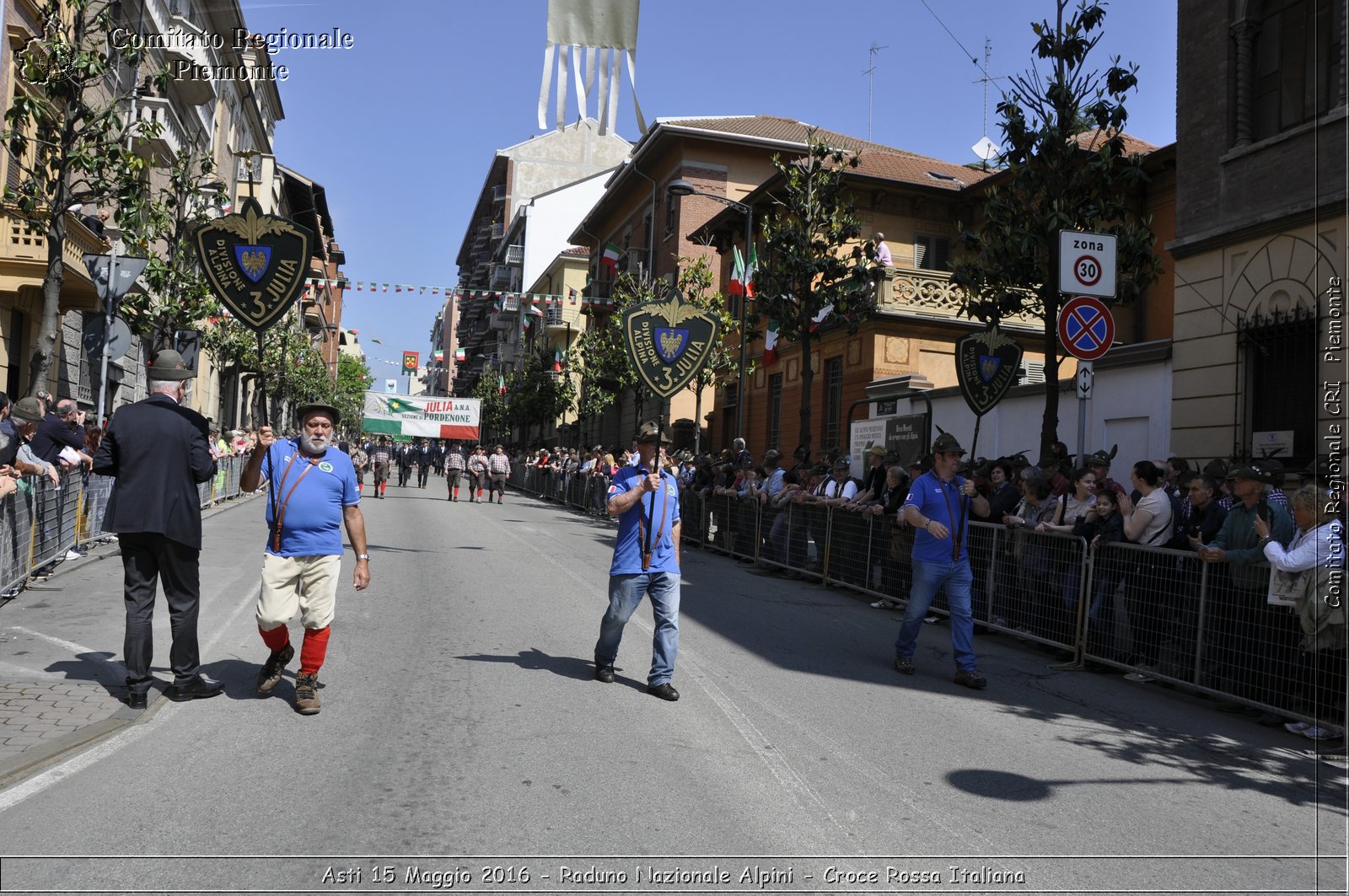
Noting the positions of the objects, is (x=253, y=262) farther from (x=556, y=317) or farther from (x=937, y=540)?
(x=556, y=317)

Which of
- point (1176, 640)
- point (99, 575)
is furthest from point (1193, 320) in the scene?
point (99, 575)

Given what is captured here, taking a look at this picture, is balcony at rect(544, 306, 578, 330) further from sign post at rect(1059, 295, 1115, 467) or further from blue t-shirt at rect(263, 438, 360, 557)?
blue t-shirt at rect(263, 438, 360, 557)

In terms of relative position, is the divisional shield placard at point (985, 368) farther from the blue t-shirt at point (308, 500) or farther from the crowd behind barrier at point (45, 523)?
the blue t-shirt at point (308, 500)

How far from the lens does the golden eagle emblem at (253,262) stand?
41.7 feet

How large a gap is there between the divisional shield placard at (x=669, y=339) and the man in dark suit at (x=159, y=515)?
10022 mm

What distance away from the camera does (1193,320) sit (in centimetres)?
1502

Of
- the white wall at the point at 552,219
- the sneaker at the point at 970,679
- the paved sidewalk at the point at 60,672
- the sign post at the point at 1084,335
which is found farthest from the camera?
the white wall at the point at 552,219

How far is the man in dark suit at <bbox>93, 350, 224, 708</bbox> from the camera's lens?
6.36 meters

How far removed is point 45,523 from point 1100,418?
14.9 metres

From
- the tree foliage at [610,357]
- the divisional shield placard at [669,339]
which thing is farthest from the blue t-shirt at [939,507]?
the tree foliage at [610,357]

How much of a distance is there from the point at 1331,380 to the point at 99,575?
13468mm

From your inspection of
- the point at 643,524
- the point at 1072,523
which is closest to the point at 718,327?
the point at 1072,523

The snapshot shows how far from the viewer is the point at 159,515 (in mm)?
6379

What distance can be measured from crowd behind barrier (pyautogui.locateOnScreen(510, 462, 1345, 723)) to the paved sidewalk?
23.1ft
